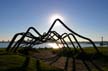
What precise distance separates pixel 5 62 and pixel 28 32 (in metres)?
2.89

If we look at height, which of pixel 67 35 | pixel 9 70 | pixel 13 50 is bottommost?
pixel 9 70

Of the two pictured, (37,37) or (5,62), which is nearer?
(5,62)

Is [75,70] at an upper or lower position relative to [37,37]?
lower

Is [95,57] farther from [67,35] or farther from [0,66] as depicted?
[0,66]

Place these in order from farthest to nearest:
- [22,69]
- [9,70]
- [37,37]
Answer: [37,37]
[22,69]
[9,70]

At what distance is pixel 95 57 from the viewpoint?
1433 inches

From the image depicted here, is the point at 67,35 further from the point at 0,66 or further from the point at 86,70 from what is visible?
the point at 0,66

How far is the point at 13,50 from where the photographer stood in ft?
67.5

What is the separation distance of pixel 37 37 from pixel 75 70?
4.40m

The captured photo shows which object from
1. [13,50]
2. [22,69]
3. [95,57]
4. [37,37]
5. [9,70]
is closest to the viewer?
[9,70]

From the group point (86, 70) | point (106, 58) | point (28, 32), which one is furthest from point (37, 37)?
point (106, 58)

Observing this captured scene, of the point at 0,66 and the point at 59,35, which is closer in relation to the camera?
the point at 0,66

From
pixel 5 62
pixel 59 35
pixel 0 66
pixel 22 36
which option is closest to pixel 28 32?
pixel 22 36

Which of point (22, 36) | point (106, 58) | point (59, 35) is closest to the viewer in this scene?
point (22, 36)
